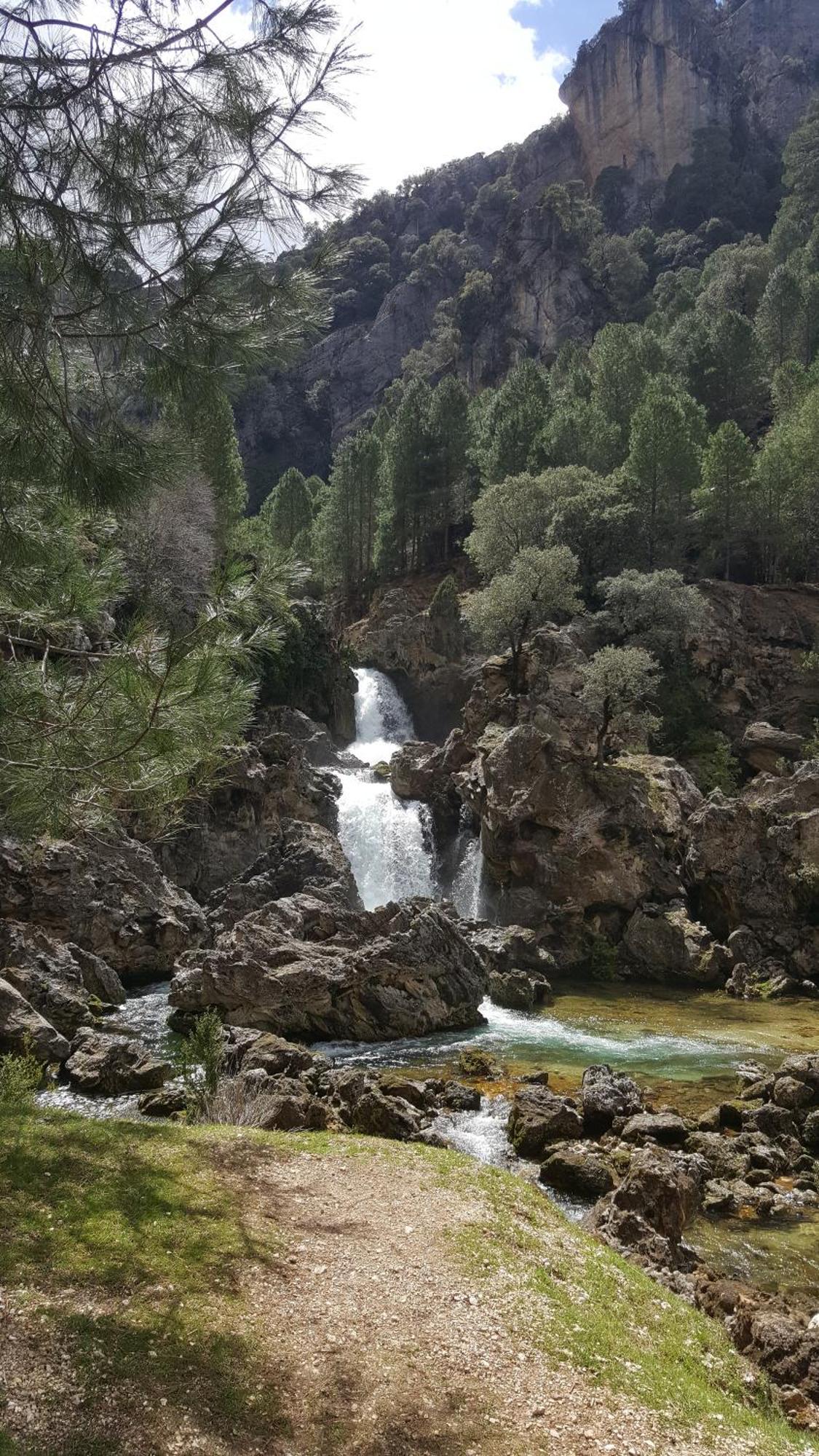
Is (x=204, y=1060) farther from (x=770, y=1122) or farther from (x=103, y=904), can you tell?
(x=103, y=904)

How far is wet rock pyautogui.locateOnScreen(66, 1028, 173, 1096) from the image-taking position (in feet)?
44.5

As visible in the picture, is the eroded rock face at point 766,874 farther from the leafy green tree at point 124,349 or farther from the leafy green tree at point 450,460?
the leafy green tree at point 450,460

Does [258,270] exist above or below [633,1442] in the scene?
above

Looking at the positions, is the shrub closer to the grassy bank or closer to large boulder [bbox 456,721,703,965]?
the grassy bank

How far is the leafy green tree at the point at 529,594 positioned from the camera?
3866 centimetres

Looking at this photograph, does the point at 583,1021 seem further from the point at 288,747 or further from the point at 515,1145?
the point at 288,747

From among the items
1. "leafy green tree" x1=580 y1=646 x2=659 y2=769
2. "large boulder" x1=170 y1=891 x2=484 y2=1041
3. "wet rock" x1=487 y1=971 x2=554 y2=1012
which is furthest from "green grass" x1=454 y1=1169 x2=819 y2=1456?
"leafy green tree" x1=580 y1=646 x2=659 y2=769

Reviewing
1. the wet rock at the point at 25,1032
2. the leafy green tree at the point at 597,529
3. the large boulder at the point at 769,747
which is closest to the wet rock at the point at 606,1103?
the wet rock at the point at 25,1032

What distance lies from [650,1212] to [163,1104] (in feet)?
22.4

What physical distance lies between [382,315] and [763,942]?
4104 inches

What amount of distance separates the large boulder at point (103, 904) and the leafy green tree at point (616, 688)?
52.5 feet

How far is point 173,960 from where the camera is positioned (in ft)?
74.9

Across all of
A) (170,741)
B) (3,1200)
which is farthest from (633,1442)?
(170,741)

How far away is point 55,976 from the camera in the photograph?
706 inches
